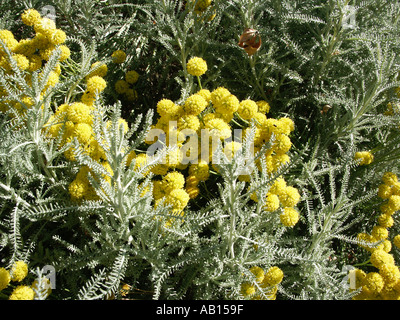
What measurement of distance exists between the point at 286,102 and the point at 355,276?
1088 millimetres

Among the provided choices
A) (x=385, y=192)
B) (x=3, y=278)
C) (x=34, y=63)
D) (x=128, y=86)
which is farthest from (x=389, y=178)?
(x=34, y=63)

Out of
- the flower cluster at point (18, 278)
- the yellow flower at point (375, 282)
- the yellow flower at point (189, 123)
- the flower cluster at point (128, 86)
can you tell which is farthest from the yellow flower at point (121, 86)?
the yellow flower at point (375, 282)

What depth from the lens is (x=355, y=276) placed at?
1.69 metres

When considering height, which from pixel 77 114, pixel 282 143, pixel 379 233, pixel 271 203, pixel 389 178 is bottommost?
pixel 379 233

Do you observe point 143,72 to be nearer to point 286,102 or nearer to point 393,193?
point 286,102

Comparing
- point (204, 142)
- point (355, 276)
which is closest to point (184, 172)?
point (204, 142)

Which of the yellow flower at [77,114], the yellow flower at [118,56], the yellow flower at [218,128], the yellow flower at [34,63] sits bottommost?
the yellow flower at [218,128]

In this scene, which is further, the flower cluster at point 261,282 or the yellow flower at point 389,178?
the yellow flower at point 389,178

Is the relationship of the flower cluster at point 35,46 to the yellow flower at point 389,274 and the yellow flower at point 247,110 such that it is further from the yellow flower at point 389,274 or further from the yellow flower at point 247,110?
the yellow flower at point 389,274

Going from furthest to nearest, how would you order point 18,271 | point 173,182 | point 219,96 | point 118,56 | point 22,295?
point 118,56 < point 219,96 < point 173,182 < point 18,271 < point 22,295

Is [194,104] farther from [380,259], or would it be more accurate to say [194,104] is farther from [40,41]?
[380,259]

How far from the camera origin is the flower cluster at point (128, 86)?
90.8 inches

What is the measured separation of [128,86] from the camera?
7.72ft

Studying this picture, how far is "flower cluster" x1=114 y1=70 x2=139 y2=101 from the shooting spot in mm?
2307
